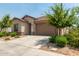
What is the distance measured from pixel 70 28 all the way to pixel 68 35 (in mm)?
208

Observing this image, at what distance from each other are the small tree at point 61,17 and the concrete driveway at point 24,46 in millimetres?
529

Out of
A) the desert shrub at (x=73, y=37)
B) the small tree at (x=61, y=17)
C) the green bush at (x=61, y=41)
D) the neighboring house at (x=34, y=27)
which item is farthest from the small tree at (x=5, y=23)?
the desert shrub at (x=73, y=37)

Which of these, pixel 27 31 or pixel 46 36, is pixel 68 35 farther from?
pixel 27 31

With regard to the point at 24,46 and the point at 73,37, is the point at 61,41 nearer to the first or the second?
the point at 73,37

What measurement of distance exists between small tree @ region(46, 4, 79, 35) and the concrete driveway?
53 centimetres

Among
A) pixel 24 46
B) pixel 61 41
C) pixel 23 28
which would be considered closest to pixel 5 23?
pixel 23 28

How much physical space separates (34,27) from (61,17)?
33.9 inches

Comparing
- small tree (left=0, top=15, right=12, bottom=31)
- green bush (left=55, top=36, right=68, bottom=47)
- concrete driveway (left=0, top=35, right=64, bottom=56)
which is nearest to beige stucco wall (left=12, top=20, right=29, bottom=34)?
concrete driveway (left=0, top=35, right=64, bottom=56)

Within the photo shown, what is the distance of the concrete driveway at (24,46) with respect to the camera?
17.8ft

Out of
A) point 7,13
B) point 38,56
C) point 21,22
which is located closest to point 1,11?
point 7,13


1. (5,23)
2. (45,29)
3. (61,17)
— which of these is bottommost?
(45,29)

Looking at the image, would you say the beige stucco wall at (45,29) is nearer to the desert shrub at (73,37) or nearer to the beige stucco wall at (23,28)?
the beige stucco wall at (23,28)

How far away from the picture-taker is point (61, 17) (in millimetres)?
6180

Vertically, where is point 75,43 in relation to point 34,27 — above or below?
below
